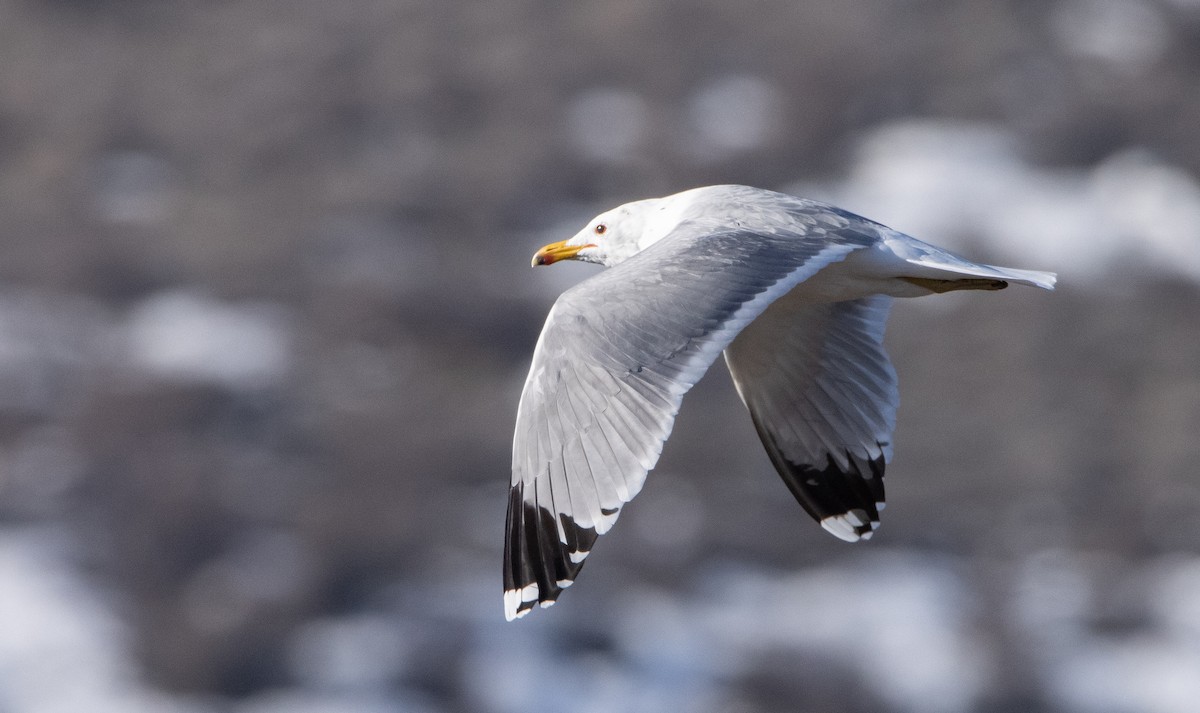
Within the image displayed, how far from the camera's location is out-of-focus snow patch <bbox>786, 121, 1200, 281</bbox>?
30.5 m

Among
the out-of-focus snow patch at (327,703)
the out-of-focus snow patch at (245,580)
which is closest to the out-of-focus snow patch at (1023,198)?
the out-of-focus snow patch at (245,580)

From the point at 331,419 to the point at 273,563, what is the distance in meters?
4.48

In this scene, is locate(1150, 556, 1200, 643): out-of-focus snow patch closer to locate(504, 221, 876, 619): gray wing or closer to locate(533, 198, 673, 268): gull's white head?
locate(533, 198, 673, 268): gull's white head

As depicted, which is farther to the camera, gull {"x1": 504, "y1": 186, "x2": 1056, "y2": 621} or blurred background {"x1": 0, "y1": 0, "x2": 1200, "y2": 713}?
blurred background {"x1": 0, "y1": 0, "x2": 1200, "y2": 713}

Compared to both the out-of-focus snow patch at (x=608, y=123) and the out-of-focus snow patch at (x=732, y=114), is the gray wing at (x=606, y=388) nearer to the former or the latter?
the out-of-focus snow patch at (x=608, y=123)

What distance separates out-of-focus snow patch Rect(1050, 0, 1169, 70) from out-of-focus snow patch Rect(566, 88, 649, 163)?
9.00 meters

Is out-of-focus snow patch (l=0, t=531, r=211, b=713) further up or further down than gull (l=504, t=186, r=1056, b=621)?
further up

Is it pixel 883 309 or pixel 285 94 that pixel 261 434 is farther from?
pixel 883 309

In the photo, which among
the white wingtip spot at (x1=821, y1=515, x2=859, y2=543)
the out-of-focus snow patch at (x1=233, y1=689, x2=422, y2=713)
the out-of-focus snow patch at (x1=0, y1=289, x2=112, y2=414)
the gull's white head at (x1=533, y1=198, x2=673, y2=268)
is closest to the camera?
the white wingtip spot at (x1=821, y1=515, x2=859, y2=543)

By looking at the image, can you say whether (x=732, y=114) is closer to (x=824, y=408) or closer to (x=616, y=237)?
(x=616, y=237)

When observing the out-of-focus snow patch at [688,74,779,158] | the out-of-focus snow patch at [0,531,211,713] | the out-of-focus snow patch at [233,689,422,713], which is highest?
the out-of-focus snow patch at [688,74,779,158]

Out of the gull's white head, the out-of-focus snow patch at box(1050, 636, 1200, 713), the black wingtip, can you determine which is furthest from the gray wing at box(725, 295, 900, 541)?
the out-of-focus snow patch at box(1050, 636, 1200, 713)

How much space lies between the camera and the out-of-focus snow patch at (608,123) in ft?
113

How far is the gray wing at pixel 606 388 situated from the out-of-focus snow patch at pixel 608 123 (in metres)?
28.5
